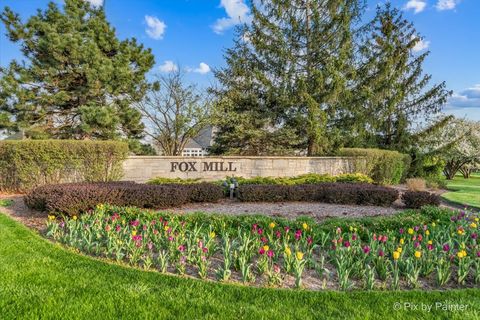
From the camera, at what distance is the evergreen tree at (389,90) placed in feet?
Result: 56.9

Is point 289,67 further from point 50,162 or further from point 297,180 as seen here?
point 50,162

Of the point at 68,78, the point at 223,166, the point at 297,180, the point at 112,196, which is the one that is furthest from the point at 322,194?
the point at 68,78

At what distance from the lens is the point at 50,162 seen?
29.9ft

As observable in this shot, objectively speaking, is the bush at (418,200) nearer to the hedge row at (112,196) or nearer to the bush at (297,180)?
the bush at (297,180)

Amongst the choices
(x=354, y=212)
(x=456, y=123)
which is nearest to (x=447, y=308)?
(x=354, y=212)

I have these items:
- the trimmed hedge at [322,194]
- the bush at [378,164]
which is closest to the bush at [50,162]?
the trimmed hedge at [322,194]

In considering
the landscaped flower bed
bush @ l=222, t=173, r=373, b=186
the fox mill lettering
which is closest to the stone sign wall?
the fox mill lettering

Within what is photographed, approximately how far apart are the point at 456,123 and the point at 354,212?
21.1 m

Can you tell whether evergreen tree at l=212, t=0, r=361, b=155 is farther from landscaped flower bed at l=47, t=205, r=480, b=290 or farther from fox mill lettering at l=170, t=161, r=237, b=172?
landscaped flower bed at l=47, t=205, r=480, b=290

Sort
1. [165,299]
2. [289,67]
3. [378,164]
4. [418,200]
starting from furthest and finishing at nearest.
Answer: [289,67] → [378,164] → [418,200] → [165,299]

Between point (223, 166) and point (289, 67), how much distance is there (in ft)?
25.5

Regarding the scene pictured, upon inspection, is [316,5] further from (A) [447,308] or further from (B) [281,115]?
(A) [447,308]

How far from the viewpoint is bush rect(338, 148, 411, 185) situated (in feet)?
43.1

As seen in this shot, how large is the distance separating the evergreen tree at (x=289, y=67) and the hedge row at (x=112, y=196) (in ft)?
31.7
